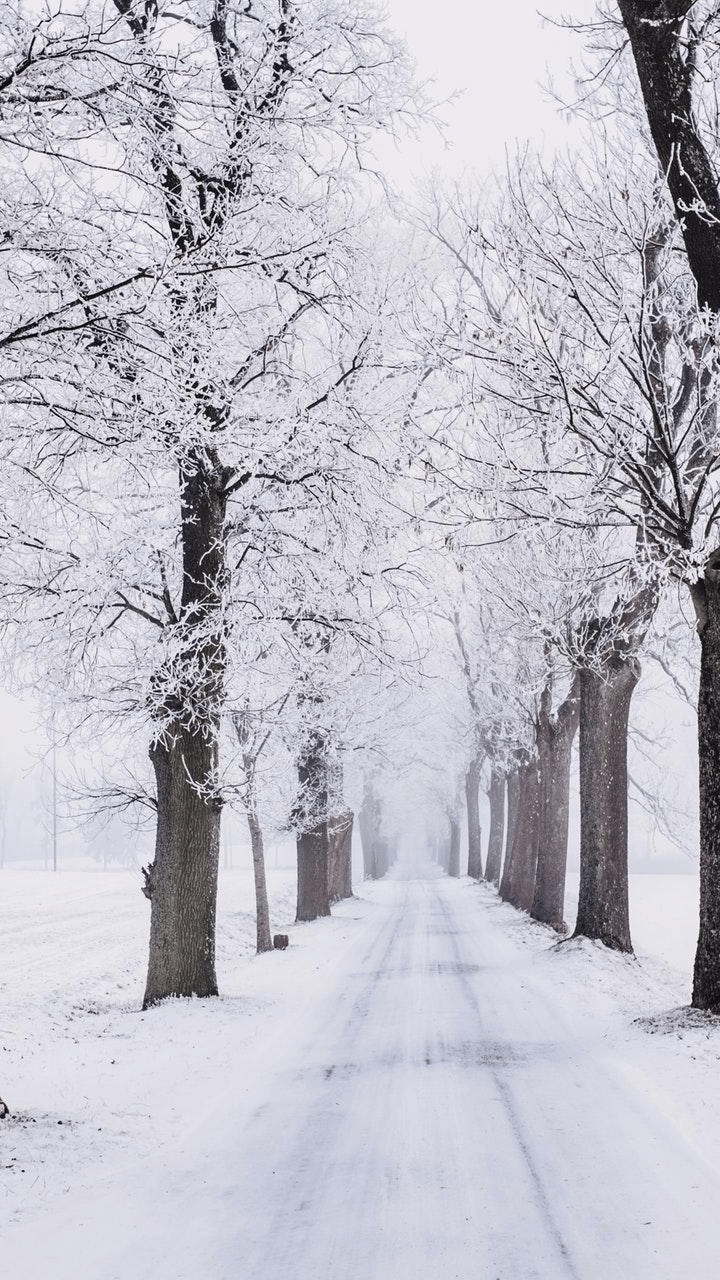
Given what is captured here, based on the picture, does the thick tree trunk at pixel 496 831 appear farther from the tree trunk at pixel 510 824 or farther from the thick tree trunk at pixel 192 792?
the thick tree trunk at pixel 192 792

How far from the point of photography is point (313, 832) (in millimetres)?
22172

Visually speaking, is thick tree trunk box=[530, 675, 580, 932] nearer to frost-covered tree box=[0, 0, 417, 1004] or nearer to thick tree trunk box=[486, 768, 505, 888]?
frost-covered tree box=[0, 0, 417, 1004]

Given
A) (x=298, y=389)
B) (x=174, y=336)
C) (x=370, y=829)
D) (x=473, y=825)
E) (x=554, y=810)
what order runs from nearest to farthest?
1. (x=174, y=336)
2. (x=298, y=389)
3. (x=554, y=810)
4. (x=473, y=825)
5. (x=370, y=829)

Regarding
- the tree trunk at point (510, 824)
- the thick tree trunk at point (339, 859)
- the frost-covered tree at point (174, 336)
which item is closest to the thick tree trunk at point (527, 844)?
the tree trunk at point (510, 824)

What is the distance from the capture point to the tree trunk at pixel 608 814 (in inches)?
524

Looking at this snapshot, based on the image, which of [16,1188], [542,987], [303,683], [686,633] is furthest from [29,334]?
[686,633]

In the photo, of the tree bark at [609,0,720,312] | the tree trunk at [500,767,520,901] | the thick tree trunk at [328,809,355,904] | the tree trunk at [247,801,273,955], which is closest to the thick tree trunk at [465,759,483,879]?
the tree trunk at [500,767,520,901]

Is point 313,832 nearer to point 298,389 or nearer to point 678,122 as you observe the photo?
point 298,389

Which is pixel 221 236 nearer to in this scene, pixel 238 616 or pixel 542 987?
pixel 238 616

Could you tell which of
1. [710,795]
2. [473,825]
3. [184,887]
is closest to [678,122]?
[710,795]

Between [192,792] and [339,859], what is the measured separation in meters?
22.0

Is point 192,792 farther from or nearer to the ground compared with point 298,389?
nearer to the ground

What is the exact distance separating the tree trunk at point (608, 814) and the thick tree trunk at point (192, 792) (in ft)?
19.8

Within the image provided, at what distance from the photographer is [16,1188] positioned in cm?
460
